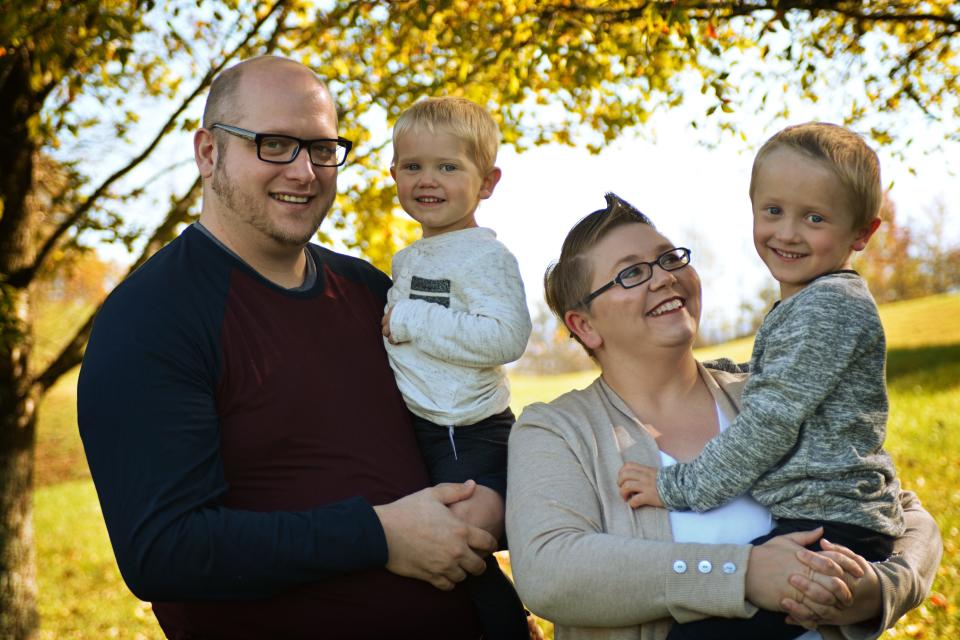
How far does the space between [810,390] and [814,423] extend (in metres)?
0.12

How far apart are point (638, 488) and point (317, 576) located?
937 millimetres

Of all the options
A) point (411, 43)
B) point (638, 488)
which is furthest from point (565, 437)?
point (411, 43)

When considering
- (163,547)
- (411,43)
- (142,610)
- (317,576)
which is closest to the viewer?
(163,547)

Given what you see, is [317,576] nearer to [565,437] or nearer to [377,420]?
[377,420]

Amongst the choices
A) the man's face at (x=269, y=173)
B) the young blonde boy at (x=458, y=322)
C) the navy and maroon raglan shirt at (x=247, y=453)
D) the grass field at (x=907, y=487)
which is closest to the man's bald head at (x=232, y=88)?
the man's face at (x=269, y=173)

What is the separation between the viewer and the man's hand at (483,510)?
280 cm

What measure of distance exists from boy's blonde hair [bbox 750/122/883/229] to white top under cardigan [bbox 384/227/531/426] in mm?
957

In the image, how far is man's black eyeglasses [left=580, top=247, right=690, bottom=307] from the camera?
2.89 metres

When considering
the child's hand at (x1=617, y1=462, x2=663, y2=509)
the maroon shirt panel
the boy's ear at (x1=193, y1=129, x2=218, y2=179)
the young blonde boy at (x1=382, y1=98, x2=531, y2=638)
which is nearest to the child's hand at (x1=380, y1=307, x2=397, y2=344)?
the young blonde boy at (x1=382, y1=98, x2=531, y2=638)

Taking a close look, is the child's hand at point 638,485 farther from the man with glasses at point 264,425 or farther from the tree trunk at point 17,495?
the tree trunk at point 17,495

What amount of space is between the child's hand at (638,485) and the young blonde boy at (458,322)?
46 centimetres

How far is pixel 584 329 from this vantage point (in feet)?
10.0

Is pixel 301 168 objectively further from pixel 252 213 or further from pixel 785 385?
pixel 785 385

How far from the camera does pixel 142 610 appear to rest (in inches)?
326
